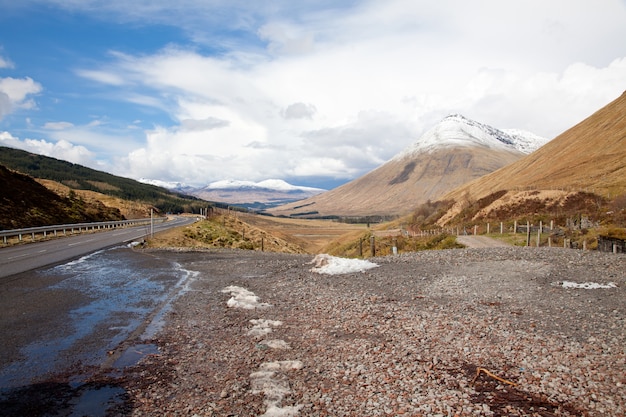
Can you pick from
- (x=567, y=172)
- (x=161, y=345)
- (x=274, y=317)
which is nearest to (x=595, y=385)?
(x=274, y=317)

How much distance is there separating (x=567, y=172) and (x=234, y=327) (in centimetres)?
7616

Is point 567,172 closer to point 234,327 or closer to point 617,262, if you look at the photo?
point 617,262

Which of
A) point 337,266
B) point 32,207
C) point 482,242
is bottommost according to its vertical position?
point 337,266

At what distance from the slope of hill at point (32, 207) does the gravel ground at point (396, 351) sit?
37.0 metres

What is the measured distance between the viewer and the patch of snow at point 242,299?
13031 millimetres

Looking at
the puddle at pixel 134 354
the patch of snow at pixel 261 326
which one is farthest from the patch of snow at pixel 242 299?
the puddle at pixel 134 354

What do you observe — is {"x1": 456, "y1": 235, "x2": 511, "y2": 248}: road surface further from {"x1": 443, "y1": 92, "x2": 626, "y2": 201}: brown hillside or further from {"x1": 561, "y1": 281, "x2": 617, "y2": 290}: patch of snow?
{"x1": 443, "y1": 92, "x2": 626, "y2": 201}: brown hillside

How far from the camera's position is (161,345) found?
9430 millimetres

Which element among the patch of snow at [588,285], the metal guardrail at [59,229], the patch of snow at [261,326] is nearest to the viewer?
the patch of snow at [261,326]

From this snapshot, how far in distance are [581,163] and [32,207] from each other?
83005 mm

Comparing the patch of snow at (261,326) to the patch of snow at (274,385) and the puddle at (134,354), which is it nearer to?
the patch of snow at (274,385)

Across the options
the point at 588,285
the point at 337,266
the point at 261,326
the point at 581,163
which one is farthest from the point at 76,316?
the point at 581,163

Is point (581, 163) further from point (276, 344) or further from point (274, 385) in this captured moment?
point (274, 385)

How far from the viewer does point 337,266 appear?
64.3 ft
